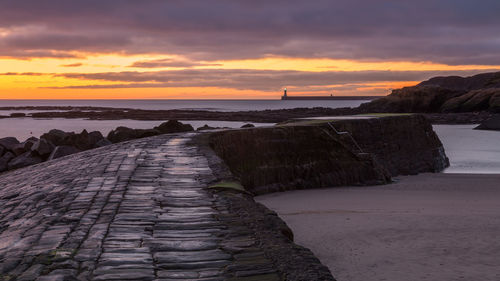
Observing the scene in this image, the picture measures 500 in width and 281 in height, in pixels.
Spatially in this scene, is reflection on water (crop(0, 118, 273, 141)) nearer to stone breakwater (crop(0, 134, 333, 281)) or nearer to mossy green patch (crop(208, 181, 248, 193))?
stone breakwater (crop(0, 134, 333, 281))

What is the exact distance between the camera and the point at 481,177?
17797 mm

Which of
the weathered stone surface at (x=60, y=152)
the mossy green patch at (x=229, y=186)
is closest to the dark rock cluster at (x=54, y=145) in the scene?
the weathered stone surface at (x=60, y=152)

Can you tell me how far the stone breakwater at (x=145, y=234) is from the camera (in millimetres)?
3590

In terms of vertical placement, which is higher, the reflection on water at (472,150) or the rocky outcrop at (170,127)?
the rocky outcrop at (170,127)

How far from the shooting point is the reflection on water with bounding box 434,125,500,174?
2203cm

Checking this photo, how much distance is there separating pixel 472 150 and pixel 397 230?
2332 cm

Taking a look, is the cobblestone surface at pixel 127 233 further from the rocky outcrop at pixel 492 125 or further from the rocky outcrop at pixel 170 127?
the rocky outcrop at pixel 492 125

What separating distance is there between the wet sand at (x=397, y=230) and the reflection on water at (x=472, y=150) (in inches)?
326

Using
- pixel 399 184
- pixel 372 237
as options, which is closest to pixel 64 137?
pixel 399 184

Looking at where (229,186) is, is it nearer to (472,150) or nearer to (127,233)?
(127,233)

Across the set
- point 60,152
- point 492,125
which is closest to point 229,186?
point 60,152

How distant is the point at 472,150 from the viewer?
1146 inches

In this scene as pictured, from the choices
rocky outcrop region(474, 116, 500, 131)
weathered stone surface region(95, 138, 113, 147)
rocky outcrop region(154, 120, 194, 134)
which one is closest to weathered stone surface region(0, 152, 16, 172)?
weathered stone surface region(95, 138, 113, 147)

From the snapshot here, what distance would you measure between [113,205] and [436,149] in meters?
17.2
